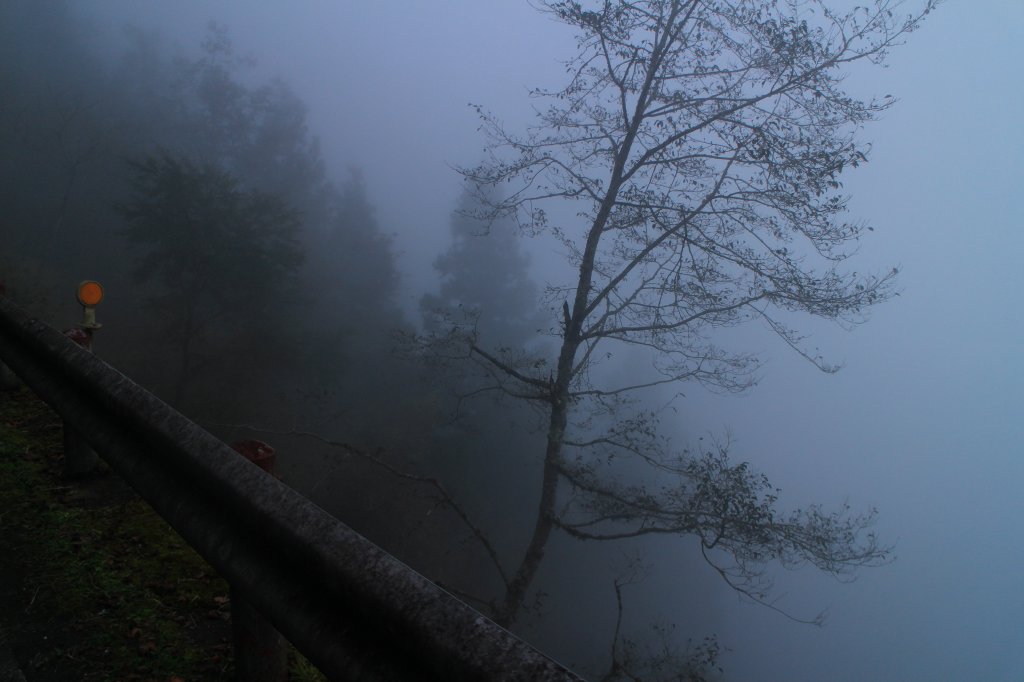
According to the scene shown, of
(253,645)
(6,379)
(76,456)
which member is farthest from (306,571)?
(6,379)

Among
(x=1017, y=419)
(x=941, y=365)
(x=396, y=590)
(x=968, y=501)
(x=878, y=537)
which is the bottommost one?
(x=396, y=590)

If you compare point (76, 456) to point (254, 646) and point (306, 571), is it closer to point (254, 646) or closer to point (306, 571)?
point (254, 646)

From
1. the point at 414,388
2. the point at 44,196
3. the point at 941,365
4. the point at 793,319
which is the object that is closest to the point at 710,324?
the point at 793,319

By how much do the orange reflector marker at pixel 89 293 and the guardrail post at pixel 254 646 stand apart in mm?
3179

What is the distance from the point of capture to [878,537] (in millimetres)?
9102

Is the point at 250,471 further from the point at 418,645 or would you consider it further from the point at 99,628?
the point at 99,628

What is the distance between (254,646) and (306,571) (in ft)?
1.82

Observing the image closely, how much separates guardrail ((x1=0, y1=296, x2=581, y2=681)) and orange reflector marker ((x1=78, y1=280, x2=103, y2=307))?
2230 mm

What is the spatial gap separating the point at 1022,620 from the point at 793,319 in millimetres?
86613

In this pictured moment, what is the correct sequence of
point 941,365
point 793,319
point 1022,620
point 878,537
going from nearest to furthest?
point 878,537, point 793,319, point 1022,620, point 941,365

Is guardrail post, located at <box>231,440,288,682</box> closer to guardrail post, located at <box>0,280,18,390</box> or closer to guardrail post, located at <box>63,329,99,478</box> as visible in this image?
guardrail post, located at <box>63,329,99,478</box>

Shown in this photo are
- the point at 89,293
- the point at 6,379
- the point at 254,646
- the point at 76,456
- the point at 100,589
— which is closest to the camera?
the point at 254,646

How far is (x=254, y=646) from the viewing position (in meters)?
1.61

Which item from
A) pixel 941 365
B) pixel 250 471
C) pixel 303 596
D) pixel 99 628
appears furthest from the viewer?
pixel 941 365
